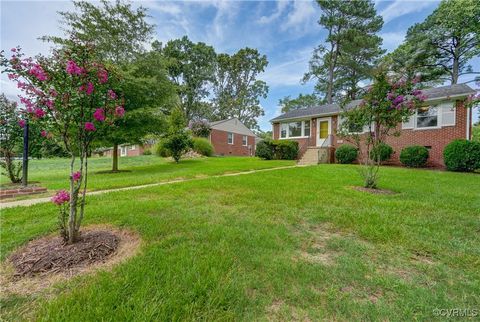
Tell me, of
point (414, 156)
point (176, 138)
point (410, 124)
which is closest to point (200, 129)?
point (176, 138)

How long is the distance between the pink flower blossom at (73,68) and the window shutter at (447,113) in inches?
603

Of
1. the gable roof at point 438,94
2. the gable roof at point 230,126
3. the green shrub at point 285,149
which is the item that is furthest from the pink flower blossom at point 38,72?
the gable roof at point 230,126

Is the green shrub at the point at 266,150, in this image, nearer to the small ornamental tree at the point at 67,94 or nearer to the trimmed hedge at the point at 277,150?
the trimmed hedge at the point at 277,150

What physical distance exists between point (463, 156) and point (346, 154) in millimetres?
5000

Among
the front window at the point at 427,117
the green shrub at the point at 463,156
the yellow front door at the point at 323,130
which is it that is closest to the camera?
the green shrub at the point at 463,156

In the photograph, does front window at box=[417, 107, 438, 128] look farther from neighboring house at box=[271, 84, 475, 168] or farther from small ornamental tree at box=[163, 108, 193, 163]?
small ornamental tree at box=[163, 108, 193, 163]

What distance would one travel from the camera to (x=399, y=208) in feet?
13.6

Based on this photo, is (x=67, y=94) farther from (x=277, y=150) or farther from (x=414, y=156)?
(x=277, y=150)

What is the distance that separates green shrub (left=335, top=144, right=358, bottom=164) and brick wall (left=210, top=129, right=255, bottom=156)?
1357 cm

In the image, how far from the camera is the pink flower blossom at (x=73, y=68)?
2182 mm

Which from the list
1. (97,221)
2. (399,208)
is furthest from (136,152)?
(399,208)

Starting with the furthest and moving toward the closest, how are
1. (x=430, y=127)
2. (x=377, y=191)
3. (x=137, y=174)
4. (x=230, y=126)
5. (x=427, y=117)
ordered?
(x=230, y=126), (x=427, y=117), (x=430, y=127), (x=137, y=174), (x=377, y=191)

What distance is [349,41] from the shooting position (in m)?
23.6

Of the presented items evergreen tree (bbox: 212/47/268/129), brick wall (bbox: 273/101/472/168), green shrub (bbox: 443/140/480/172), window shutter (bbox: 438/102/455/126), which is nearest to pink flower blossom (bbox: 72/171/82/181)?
brick wall (bbox: 273/101/472/168)
